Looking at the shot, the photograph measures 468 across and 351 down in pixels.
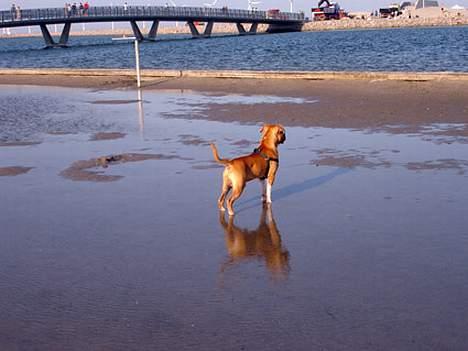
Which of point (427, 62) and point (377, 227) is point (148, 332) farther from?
point (427, 62)

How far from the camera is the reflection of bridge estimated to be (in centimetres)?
8762

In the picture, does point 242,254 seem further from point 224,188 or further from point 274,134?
point 274,134

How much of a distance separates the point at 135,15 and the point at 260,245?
319ft

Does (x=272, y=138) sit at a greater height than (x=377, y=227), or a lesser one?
greater

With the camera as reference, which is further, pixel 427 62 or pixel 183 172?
pixel 427 62

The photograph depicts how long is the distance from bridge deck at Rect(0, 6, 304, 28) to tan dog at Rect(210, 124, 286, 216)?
268 feet

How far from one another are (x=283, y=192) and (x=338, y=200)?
73 centimetres

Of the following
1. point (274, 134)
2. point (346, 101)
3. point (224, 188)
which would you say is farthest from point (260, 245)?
point (346, 101)

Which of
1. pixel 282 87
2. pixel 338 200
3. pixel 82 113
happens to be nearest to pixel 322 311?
pixel 338 200

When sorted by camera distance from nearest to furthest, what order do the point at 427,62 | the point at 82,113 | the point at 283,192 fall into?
the point at 283,192, the point at 82,113, the point at 427,62

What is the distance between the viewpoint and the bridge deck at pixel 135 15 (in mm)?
86750

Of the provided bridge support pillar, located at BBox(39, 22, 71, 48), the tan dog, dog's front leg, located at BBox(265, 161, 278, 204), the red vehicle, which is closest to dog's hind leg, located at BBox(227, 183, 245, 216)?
the tan dog

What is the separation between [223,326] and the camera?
447cm

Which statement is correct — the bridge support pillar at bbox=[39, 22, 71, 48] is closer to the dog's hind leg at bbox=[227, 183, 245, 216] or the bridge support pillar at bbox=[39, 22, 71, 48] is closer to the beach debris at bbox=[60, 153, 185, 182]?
the beach debris at bbox=[60, 153, 185, 182]
